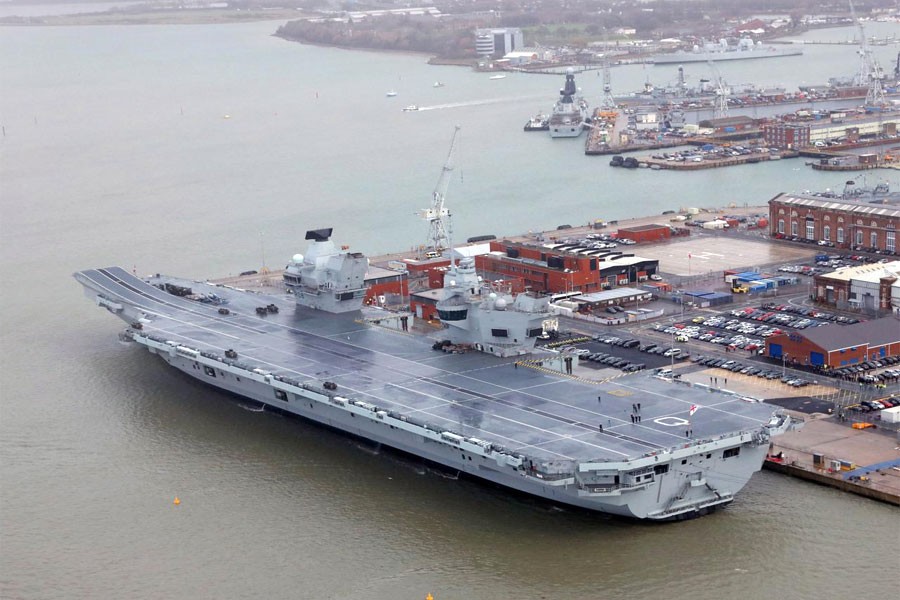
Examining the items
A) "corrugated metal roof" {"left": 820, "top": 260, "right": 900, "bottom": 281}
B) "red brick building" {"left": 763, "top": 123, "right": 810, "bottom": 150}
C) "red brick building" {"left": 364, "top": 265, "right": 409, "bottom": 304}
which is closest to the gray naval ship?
"red brick building" {"left": 364, "top": 265, "right": 409, "bottom": 304}

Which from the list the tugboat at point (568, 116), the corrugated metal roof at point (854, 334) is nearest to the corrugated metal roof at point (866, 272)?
the corrugated metal roof at point (854, 334)

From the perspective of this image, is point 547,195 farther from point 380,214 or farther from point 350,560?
point 350,560

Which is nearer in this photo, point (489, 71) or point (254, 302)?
point (254, 302)

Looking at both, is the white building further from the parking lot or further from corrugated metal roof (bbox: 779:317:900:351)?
corrugated metal roof (bbox: 779:317:900:351)

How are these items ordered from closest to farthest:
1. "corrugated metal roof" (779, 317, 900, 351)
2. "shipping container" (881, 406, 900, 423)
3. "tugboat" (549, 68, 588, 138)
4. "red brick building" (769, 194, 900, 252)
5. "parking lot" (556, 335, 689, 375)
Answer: "shipping container" (881, 406, 900, 423), "corrugated metal roof" (779, 317, 900, 351), "parking lot" (556, 335, 689, 375), "red brick building" (769, 194, 900, 252), "tugboat" (549, 68, 588, 138)

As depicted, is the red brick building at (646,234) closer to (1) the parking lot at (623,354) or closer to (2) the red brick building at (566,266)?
(2) the red brick building at (566,266)

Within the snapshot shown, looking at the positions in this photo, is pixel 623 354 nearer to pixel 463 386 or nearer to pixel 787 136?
pixel 463 386

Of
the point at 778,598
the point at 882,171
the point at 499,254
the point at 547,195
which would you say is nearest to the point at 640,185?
the point at 547,195
